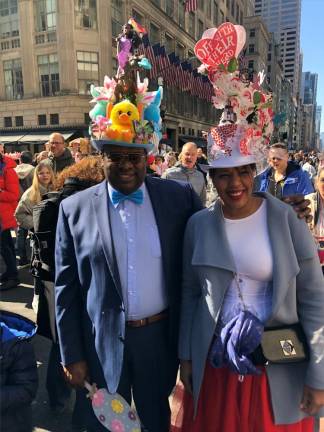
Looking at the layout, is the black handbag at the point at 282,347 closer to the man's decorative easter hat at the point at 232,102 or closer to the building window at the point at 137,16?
the man's decorative easter hat at the point at 232,102

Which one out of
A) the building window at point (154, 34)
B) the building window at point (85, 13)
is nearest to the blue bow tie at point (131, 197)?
the building window at point (85, 13)

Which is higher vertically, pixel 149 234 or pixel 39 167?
pixel 39 167

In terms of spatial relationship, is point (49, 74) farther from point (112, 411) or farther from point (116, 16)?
point (112, 411)

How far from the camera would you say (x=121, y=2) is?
2417cm

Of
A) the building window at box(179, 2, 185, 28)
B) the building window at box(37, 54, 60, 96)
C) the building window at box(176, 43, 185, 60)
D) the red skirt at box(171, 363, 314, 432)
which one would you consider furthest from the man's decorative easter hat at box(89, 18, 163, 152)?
the building window at box(179, 2, 185, 28)

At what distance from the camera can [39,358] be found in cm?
344

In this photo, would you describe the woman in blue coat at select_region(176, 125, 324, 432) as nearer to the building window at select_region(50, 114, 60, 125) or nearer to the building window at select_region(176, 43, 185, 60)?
the building window at select_region(50, 114, 60, 125)

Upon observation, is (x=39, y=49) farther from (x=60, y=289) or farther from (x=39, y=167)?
(x=60, y=289)

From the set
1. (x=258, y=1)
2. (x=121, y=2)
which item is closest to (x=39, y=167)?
(x=121, y=2)

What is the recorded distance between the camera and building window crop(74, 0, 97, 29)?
2192 centimetres

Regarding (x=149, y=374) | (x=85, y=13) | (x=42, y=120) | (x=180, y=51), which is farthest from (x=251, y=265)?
(x=180, y=51)

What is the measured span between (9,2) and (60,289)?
2767cm

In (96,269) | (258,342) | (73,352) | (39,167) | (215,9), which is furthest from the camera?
(215,9)

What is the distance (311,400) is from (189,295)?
787 millimetres
